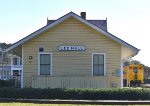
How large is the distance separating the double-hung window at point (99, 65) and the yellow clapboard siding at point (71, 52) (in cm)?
27

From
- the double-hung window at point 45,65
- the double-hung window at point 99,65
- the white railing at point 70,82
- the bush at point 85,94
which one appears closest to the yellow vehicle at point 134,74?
the double-hung window at point 99,65

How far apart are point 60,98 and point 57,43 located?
19.0ft

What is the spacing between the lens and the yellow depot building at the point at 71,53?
28.1m

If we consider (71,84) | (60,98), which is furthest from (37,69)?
(60,98)

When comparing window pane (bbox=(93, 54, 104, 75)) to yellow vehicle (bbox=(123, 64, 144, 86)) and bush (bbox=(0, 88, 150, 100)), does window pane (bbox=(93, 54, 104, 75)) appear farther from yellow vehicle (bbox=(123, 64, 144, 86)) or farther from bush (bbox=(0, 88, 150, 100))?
yellow vehicle (bbox=(123, 64, 144, 86))

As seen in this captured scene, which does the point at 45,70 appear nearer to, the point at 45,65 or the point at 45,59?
the point at 45,65

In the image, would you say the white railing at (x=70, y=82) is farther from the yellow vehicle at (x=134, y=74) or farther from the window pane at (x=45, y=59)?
the yellow vehicle at (x=134, y=74)

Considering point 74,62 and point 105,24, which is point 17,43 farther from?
point 105,24

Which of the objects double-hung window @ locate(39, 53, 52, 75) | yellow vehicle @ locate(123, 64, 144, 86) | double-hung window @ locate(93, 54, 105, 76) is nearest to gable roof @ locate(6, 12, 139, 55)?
double-hung window @ locate(39, 53, 52, 75)

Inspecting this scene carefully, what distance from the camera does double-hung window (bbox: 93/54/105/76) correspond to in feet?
92.5

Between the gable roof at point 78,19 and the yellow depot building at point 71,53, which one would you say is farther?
the yellow depot building at point 71,53

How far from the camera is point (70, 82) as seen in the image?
27516 millimetres

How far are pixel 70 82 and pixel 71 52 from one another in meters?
2.11

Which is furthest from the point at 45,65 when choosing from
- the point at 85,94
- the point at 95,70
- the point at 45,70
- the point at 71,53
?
the point at 85,94
